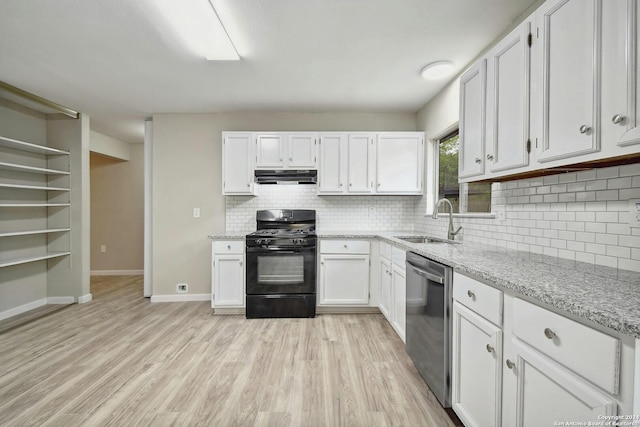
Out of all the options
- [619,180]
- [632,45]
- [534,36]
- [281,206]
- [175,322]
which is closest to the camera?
[632,45]

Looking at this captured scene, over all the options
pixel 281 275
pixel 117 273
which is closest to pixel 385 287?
pixel 281 275

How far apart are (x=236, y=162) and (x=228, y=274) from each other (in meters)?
1.32

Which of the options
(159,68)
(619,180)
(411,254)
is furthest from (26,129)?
(619,180)

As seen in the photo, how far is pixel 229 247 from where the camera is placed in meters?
3.17

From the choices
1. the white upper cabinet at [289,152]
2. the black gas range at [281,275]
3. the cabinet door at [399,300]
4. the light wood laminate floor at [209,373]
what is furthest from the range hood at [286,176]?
the light wood laminate floor at [209,373]

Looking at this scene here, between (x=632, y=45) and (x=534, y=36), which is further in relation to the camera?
(x=534, y=36)

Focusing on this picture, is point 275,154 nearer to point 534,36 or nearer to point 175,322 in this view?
point 175,322

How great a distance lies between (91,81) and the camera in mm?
2758

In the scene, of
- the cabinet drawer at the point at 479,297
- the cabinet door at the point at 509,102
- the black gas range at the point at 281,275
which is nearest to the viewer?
the cabinet drawer at the point at 479,297

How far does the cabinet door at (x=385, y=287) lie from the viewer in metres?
2.76

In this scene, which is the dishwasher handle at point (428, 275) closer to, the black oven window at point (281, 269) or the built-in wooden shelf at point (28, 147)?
the black oven window at point (281, 269)

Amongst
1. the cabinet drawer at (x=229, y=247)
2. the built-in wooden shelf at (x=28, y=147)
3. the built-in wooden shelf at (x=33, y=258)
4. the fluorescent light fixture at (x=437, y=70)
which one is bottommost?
the built-in wooden shelf at (x=33, y=258)

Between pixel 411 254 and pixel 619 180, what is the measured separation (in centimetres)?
113

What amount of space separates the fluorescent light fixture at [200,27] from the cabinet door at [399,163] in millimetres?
1889
